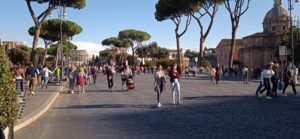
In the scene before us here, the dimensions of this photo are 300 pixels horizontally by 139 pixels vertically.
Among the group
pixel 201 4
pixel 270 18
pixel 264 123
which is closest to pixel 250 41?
pixel 270 18

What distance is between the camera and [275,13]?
94.5 meters

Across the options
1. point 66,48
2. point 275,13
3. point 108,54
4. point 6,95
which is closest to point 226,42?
point 275,13

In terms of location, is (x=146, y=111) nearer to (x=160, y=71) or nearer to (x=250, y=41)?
(x=160, y=71)

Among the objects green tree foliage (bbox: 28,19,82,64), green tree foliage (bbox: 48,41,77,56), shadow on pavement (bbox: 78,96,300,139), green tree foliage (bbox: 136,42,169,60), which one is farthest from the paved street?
green tree foliage (bbox: 136,42,169,60)

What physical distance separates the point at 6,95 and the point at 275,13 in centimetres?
9488

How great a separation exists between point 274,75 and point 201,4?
1379 inches

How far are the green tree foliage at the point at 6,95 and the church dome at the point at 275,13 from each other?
305 ft

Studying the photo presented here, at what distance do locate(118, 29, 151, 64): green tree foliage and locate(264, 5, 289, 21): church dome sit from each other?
27126 millimetres

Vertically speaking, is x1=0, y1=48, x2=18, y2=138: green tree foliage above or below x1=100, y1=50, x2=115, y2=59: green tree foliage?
below

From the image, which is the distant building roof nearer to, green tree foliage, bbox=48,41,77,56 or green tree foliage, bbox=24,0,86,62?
green tree foliage, bbox=48,41,77,56

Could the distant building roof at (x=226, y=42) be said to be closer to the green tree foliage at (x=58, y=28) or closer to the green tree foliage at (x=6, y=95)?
the green tree foliage at (x=58, y=28)

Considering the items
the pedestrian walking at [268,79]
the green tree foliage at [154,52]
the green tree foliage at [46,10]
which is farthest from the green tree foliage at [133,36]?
the pedestrian walking at [268,79]

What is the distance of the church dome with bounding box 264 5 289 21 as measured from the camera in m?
93.1

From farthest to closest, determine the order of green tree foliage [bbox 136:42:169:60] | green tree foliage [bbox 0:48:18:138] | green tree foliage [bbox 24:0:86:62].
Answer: green tree foliage [bbox 136:42:169:60] < green tree foliage [bbox 24:0:86:62] < green tree foliage [bbox 0:48:18:138]
